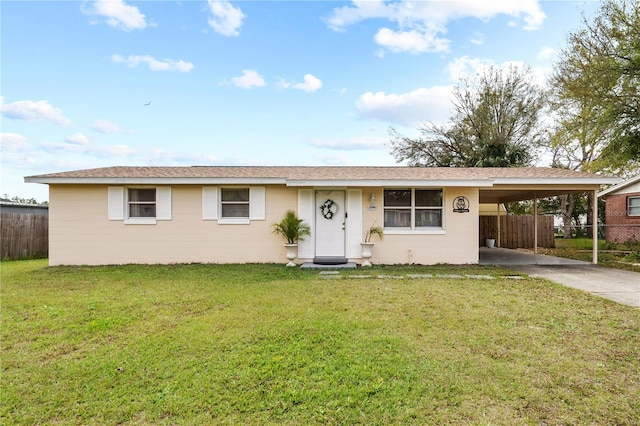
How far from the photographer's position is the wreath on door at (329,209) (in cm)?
966

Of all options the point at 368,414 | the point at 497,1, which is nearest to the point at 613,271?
the point at 497,1

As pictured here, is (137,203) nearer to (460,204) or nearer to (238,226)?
(238,226)

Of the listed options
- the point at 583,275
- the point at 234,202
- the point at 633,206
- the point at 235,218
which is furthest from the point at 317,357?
the point at 633,206

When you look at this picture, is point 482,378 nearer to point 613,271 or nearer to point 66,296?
point 66,296

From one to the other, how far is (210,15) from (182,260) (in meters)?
7.92

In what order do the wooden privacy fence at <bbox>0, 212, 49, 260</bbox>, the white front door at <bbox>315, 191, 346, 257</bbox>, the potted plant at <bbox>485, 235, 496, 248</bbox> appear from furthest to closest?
1. the potted plant at <bbox>485, 235, 496, 248</bbox>
2. the wooden privacy fence at <bbox>0, 212, 49, 260</bbox>
3. the white front door at <bbox>315, 191, 346, 257</bbox>

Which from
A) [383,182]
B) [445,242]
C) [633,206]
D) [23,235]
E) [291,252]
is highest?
[383,182]

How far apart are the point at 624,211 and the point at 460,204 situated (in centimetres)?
1234

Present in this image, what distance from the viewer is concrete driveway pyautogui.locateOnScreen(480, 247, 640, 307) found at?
241 inches

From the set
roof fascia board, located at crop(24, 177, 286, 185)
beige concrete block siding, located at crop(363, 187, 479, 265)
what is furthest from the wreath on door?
beige concrete block siding, located at crop(363, 187, 479, 265)

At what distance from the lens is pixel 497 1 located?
957 centimetres

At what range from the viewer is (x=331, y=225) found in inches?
380

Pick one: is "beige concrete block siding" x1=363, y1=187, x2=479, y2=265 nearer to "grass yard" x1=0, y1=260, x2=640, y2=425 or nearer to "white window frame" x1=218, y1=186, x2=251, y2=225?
"grass yard" x1=0, y1=260, x2=640, y2=425

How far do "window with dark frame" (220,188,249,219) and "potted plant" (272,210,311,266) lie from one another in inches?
45.8
